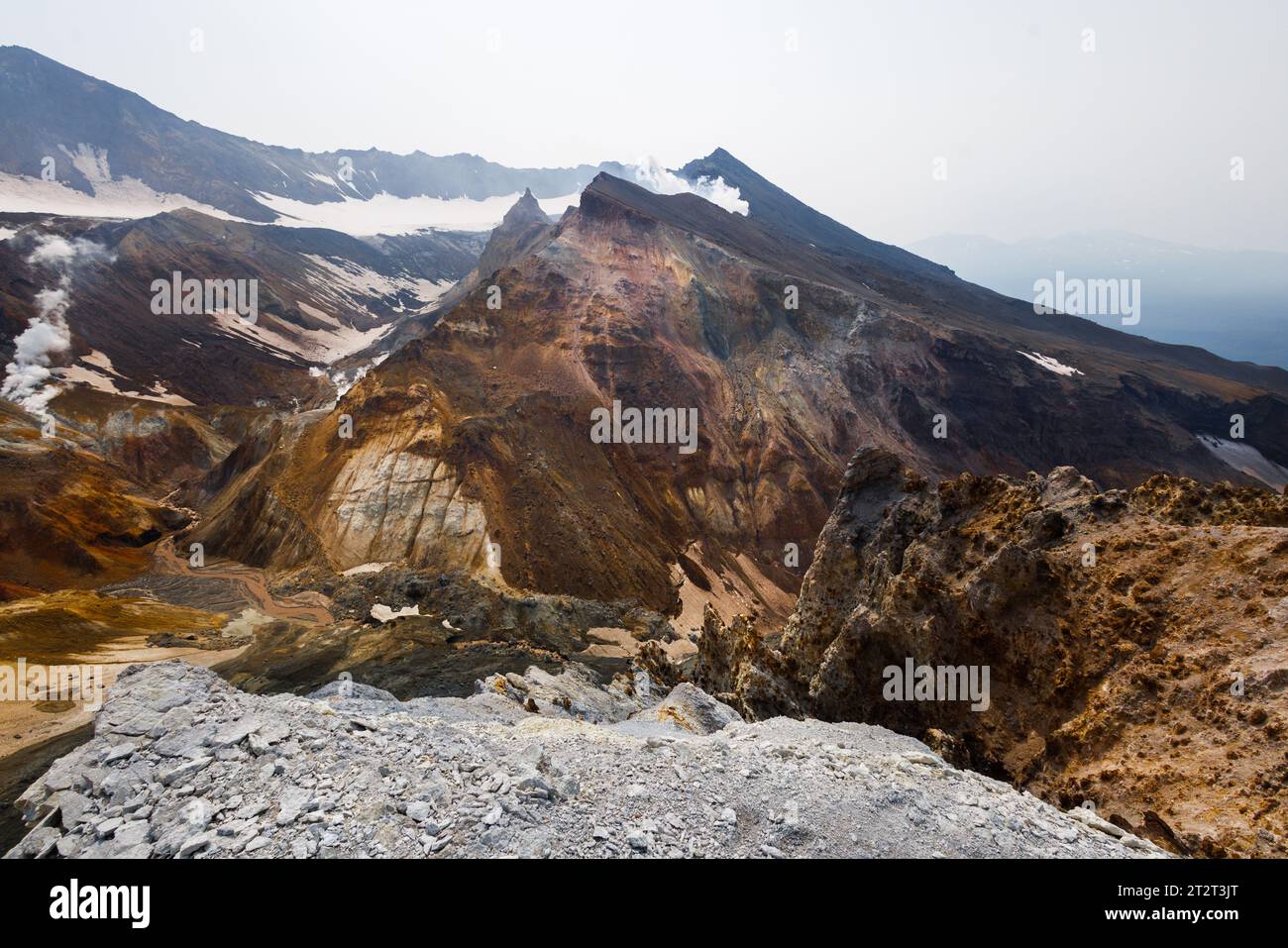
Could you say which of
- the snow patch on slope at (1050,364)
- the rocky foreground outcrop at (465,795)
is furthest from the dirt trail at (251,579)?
the snow patch on slope at (1050,364)

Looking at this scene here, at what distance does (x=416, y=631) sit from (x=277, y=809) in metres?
28.0

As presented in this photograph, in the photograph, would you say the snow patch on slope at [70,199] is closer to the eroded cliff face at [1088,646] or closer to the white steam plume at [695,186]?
the white steam plume at [695,186]

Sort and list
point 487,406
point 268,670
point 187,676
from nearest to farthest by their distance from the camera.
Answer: point 187,676, point 268,670, point 487,406

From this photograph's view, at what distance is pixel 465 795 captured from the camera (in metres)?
7.45

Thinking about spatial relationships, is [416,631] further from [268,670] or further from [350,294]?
[350,294]

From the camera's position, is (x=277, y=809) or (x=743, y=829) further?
(x=743, y=829)

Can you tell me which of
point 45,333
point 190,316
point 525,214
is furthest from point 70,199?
point 45,333

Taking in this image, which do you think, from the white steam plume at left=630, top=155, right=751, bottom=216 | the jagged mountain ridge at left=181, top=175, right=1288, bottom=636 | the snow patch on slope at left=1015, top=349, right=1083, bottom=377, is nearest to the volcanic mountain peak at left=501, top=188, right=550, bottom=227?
the white steam plume at left=630, top=155, right=751, bottom=216

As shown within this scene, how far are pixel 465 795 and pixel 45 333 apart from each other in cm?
11085

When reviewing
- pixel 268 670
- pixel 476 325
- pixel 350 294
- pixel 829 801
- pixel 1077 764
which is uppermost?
pixel 350 294

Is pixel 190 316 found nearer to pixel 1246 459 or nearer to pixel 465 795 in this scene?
pixel 465 795

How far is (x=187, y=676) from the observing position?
35.6 feet
